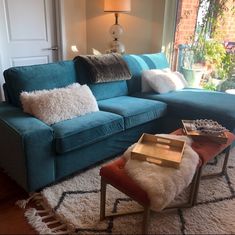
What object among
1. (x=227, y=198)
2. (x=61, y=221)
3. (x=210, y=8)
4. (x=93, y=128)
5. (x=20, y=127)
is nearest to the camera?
(x=61, y=221)

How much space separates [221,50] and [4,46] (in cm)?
288

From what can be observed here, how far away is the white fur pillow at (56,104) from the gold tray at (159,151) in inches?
27.5

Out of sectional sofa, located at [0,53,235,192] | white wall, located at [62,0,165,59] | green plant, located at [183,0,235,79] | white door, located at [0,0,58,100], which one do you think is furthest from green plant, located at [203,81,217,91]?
white door, located at [0,0,58,100]

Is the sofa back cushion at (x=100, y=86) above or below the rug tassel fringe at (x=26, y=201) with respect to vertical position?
above

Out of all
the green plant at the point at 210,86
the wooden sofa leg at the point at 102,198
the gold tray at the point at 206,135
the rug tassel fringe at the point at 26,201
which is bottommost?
the rug tassel fringe at the point at 26,201

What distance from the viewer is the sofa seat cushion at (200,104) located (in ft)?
7.88

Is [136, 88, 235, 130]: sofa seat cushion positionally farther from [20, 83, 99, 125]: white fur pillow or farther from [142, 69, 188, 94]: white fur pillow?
[20, 83, 99, 125]: white fur pillow

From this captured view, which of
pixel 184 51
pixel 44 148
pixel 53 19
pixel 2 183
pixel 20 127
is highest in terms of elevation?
pixel 53 19

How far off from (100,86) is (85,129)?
2.82ft

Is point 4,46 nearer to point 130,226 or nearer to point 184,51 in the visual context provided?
point 184,51

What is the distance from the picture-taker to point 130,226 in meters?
1.60

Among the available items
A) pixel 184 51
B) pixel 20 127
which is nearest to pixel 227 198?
pixel 20 127

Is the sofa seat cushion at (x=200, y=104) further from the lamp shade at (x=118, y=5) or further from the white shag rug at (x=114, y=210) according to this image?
the lamp shade at (x=118, y=5)

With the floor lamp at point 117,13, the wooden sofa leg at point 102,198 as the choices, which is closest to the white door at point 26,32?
the floor lamp at point 117,13
